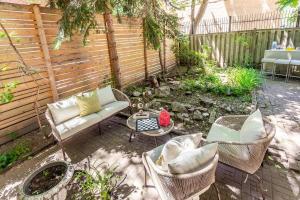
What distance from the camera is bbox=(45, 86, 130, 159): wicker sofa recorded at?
9.55 ft

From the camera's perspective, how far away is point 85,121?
Answer: 3156 mm

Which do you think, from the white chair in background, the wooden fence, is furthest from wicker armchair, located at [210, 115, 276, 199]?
the wooden fence

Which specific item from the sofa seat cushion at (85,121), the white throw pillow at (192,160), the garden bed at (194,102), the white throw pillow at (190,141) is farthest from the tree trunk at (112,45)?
the white throw pillow at (192,160)

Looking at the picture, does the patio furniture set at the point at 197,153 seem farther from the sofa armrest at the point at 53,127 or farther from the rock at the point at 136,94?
the rock at the point at 136,94

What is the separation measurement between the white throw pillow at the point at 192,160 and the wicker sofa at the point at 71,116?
6.74 ft

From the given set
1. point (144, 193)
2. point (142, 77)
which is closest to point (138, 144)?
point (144, 193)

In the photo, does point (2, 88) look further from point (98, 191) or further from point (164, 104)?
point (164, 104)

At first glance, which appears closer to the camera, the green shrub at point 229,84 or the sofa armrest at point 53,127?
the sofa armrest at point 53,127

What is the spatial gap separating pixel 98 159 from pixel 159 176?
1.57m

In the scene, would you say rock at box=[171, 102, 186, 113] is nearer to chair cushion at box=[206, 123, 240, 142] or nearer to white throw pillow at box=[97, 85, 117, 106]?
white throw pillow at box=[97, 85, 117, 106]

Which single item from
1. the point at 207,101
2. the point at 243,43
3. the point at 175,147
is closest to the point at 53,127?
the point at 175,147

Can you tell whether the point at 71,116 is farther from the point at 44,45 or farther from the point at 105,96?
the point at 44,45

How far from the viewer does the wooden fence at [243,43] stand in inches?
250

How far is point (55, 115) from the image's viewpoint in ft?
10.3
